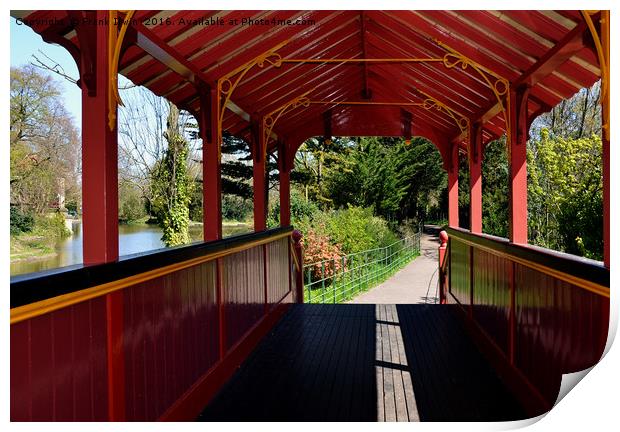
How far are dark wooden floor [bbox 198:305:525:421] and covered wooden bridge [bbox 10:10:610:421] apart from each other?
0.02 metres

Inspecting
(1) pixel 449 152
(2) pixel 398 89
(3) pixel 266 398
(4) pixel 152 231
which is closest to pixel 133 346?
(3) pixel 266 398

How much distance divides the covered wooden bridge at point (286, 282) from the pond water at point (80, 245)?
30.1 ft

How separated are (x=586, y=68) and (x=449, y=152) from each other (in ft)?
15.1

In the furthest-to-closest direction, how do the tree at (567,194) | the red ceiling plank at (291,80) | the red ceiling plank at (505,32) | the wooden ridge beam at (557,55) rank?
the tree at (567,194), the red ceiling plank at (291,80), the red ceiling plank at (505,32), the wooden ridge beam at (557,55)

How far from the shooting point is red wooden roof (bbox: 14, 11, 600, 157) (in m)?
3.82

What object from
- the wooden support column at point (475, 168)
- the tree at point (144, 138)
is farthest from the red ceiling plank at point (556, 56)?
the tree at point (144, 138)

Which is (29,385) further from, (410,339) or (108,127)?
(410,339)

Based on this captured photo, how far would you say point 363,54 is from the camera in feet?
21.5

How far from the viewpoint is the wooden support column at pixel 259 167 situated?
7.29 meters

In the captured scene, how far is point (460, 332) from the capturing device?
610cm

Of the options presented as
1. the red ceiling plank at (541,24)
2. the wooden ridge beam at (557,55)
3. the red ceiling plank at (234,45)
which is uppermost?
the red ceiling plank at (234,45)

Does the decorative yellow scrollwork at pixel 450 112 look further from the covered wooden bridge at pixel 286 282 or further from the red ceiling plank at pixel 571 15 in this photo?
the red ceiling plank at pixel 571 15

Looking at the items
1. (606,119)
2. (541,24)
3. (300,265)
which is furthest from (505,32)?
(300,265)

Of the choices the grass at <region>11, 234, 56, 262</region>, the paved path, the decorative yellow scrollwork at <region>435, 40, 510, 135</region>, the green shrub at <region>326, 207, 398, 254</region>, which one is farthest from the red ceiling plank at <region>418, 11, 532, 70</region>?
the grass at <region>11, 234, 56, 262</region>
